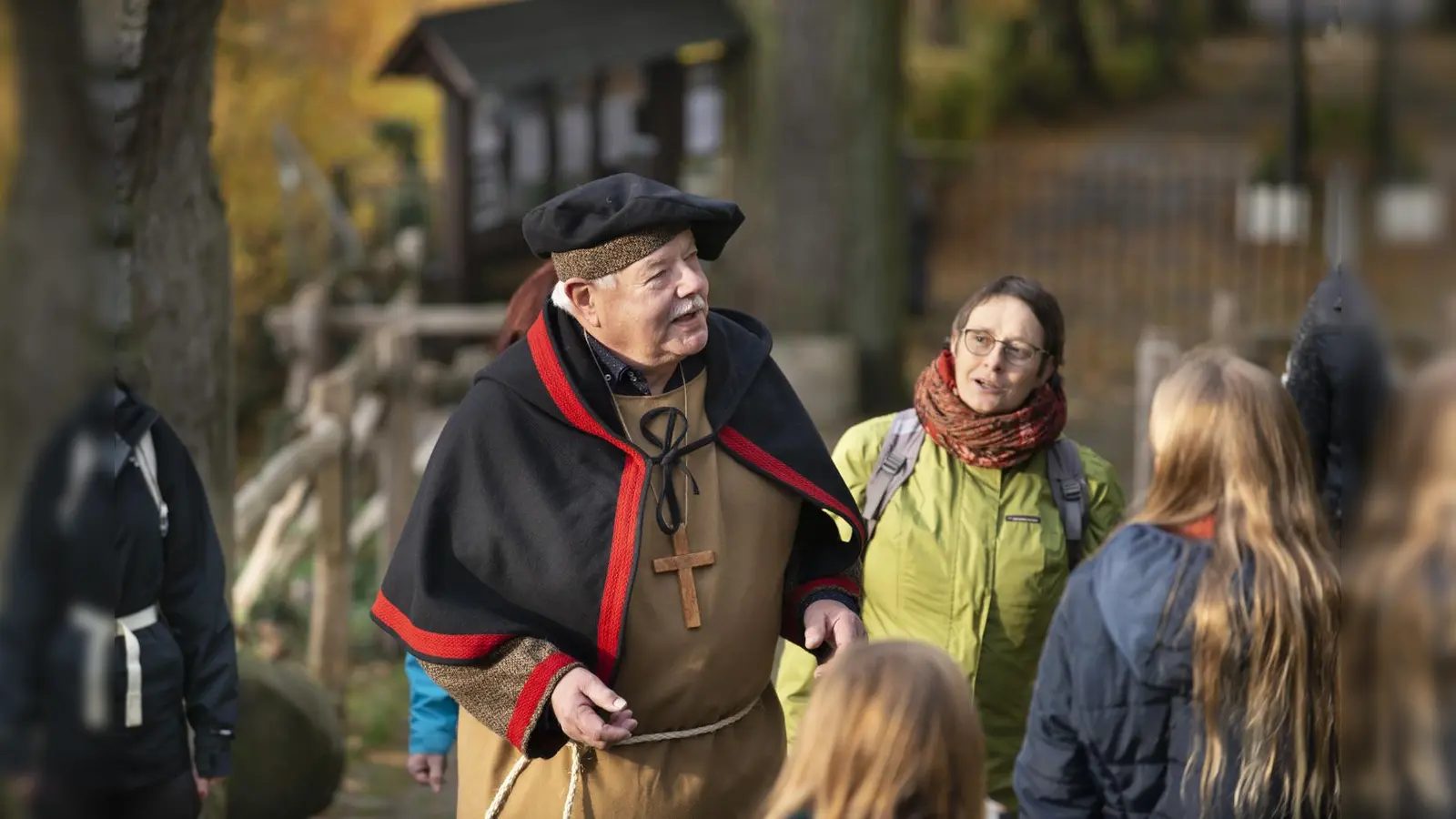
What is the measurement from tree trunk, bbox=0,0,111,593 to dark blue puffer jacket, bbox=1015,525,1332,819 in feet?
6.08

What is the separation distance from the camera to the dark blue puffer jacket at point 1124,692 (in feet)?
8.09

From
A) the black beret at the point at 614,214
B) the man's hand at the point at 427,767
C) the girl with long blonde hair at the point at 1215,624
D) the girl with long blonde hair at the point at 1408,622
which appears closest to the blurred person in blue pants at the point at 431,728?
the man's hand at the point at 427,767

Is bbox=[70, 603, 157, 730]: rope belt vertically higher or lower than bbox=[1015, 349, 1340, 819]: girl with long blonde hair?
higher

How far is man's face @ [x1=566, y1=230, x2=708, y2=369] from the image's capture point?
2627mm

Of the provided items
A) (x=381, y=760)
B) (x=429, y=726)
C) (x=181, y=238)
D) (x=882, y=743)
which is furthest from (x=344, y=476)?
(x=882, y=743)

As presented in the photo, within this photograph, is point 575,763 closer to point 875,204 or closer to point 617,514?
point 617,514

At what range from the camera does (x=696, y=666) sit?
2650mm

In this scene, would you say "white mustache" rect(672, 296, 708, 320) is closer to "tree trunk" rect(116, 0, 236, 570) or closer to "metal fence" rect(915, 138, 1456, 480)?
"tree trunk" rect(116, 0, 236, 570)

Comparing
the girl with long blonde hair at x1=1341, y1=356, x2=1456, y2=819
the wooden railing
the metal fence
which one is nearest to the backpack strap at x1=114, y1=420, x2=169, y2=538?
the wooden railing

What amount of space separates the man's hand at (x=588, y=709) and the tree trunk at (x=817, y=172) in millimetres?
8768

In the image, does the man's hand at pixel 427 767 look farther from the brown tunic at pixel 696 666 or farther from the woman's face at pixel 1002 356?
the woman's face at pixel 1002 356

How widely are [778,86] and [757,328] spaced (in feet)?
27.7

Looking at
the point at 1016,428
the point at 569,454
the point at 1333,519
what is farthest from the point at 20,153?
the point at 1016,428

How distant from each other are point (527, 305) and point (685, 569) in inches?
37.5
